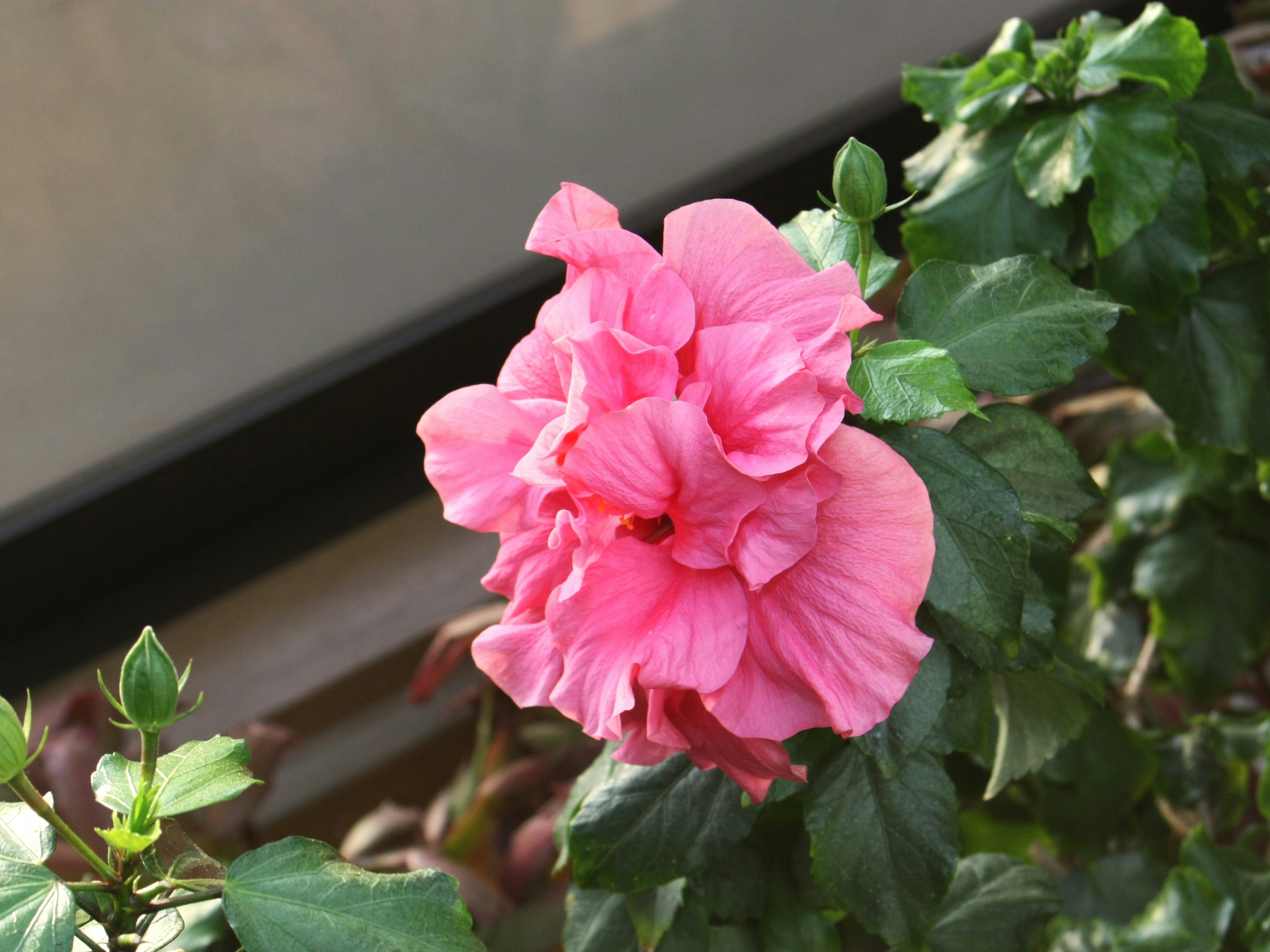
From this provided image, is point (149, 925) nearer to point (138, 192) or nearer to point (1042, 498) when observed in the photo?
point (1042, 498)

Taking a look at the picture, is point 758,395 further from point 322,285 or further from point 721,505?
point 322,285

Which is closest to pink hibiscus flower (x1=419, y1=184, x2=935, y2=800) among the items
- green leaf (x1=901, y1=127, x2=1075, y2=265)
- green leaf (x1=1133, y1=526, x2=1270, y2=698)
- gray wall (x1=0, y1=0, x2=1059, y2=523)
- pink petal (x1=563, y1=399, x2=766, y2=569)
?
pink petal (x1=563, y1=399, x2=766, y2=569)

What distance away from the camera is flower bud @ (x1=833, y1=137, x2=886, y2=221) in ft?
1.19

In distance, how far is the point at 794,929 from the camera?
1.58 ft

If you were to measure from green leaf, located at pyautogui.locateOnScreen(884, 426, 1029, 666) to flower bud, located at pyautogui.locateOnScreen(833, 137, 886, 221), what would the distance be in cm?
9

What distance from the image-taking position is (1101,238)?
497 millimetres

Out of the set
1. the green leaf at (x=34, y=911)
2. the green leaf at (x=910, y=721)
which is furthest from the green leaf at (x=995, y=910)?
the green leaf at (x=34, y=911)

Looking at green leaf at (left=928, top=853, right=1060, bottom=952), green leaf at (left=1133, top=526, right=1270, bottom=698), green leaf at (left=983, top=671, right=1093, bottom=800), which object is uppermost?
green leaf at (left=983, top=671, right=1093, bottom=800)

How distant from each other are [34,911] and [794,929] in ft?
1.03

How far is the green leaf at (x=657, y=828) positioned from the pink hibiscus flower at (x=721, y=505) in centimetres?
11

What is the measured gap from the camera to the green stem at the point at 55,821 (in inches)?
12.0

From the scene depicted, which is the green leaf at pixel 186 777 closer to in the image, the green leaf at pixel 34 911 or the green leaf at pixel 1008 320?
the green leaf at pixel 34 911

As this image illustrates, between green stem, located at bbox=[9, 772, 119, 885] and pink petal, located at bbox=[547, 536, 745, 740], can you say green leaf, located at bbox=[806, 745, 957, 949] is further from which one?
green stem, located at bbox=[9, 772, 119, 885]

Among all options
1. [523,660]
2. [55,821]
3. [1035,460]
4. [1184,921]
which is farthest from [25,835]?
[1184,921]
